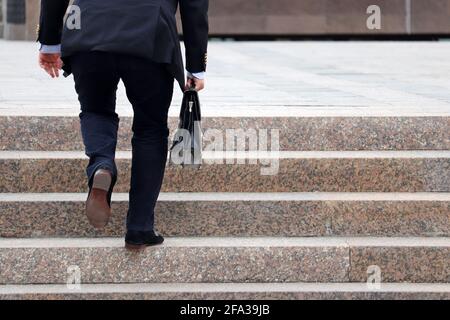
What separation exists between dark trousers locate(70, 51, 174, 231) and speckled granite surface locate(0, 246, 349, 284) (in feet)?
0.83

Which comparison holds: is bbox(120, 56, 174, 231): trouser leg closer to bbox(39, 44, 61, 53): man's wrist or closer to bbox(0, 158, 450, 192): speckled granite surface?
bbox(39, 44, 61, 53): man's wrist

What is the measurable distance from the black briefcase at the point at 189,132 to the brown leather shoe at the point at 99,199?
46 cm

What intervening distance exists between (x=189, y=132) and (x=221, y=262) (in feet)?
2.25

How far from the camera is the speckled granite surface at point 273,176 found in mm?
6348

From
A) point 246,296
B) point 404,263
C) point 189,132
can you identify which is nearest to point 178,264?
point 246,296

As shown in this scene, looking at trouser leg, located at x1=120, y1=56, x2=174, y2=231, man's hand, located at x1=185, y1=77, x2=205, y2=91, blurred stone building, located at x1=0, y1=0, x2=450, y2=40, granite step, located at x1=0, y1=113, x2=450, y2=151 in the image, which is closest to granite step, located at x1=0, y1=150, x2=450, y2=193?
granite step, located at x1=0, y1=113, x2=450, y2=151

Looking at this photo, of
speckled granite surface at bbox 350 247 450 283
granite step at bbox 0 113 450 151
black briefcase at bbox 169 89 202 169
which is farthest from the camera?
granite step at bbox 0 113 450 151

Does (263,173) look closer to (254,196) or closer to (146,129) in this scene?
(254,196)

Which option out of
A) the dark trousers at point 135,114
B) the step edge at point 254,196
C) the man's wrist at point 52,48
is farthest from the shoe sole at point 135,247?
the man's wrist at point 52,48

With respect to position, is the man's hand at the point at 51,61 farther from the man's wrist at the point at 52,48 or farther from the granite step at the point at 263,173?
the granite step at the point at 263,173

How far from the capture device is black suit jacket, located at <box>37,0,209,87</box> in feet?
17.8

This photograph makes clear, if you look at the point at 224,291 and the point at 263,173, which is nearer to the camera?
the point at 224,291

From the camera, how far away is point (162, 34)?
18.0 ft
